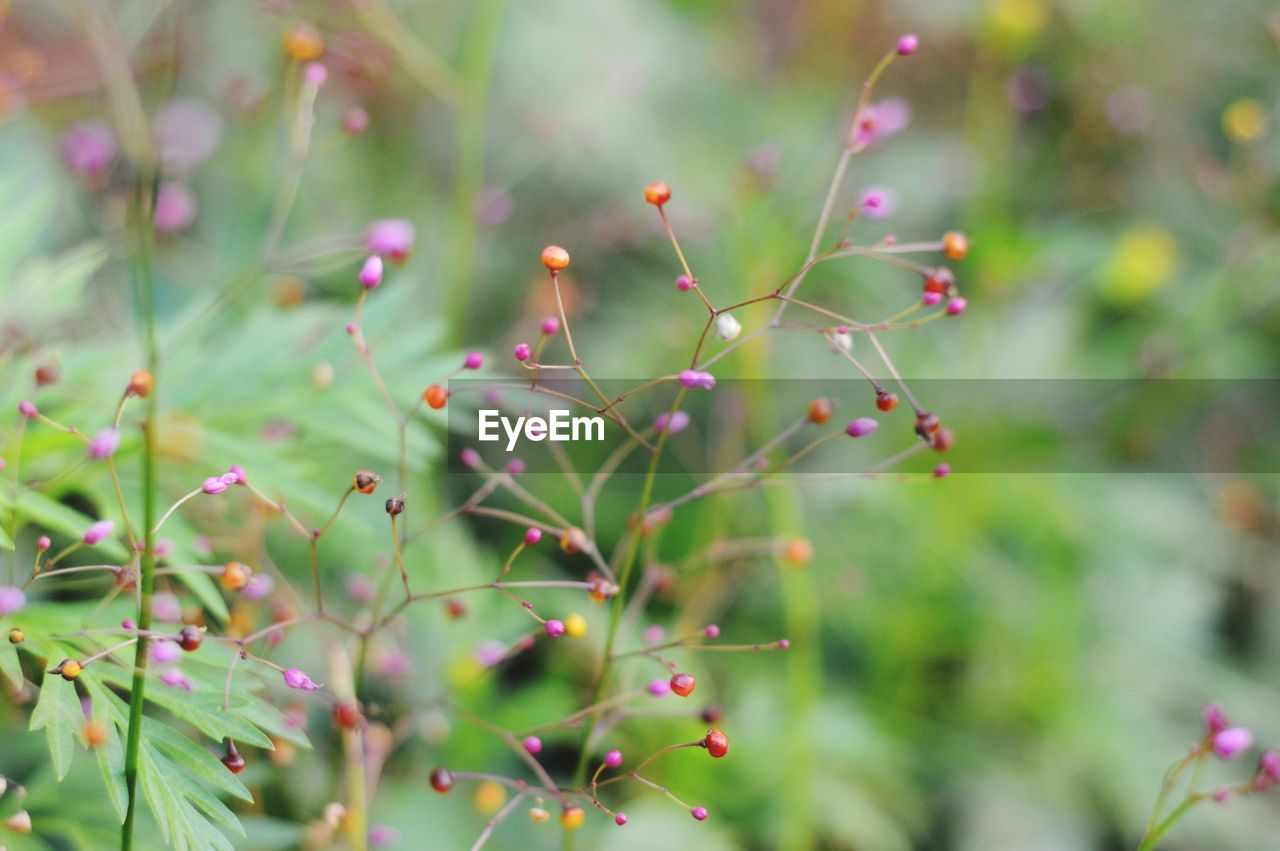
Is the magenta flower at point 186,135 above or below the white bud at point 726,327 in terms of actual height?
below

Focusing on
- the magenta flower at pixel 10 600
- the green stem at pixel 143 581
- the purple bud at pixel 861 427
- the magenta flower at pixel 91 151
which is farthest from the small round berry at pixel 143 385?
the magenta flower at pixel 91 151

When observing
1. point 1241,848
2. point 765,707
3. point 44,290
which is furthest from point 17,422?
point 1241,848

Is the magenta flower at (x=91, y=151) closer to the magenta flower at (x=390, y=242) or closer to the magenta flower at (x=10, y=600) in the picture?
the magenta flower at (x=390, y=242)

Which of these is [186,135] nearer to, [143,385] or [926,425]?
[143,385]

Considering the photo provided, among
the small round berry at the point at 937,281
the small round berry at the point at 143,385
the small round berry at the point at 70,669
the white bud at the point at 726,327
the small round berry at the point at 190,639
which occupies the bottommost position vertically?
the small round berry at the point at 70,669

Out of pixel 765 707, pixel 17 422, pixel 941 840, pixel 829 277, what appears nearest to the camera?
pixel 17 422

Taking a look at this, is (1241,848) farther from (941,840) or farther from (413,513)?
(413,513)

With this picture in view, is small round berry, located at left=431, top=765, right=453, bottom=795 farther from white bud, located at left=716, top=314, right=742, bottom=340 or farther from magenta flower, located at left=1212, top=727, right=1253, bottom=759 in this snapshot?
magenta flower, located at left=1212, top=727, right=1253, bottom=759

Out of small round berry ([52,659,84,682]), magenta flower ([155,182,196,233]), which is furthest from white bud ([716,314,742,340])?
magenta flower ([155,182,196,233])
